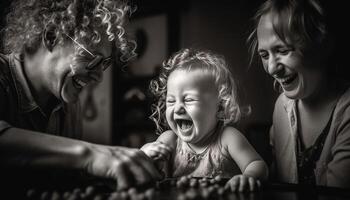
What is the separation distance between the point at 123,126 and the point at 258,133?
795 mm

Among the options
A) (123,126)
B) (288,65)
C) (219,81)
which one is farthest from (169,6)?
(288,65)

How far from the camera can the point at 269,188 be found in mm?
595

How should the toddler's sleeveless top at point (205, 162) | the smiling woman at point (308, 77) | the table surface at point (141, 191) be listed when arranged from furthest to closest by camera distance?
1. the toddler's sleeveless top at point (205, 162)
2. the smiling woman at point (308, 77)
3. the table surface at point (141, 191)

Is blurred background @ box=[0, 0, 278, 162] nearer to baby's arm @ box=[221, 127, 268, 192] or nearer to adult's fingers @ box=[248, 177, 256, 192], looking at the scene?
baby's arm @ box=[221, 127, 268, 192]

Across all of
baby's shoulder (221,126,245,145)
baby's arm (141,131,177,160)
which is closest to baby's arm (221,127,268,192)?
baby's shoulder (221,126,245,145)

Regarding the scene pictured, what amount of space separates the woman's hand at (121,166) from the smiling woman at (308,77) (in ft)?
0.92

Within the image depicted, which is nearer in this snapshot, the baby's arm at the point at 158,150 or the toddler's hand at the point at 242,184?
the toddler's hand at the point at 242,184

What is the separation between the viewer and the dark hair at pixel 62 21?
749 millimetres

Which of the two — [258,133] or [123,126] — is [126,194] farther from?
[123,126]

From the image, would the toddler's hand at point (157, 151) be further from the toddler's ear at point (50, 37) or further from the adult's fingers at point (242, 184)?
the toddler's ear at point (50, 37)

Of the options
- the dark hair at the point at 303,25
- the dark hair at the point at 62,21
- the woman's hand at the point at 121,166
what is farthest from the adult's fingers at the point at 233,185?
the dark hair at the point at 62,21

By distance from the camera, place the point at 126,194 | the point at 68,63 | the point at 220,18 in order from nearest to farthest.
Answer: the point at 126,194, the point at 68,63, the point at 220,18

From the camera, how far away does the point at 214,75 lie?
77 centimetres

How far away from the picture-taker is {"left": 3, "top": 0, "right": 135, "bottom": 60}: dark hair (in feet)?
2.46
